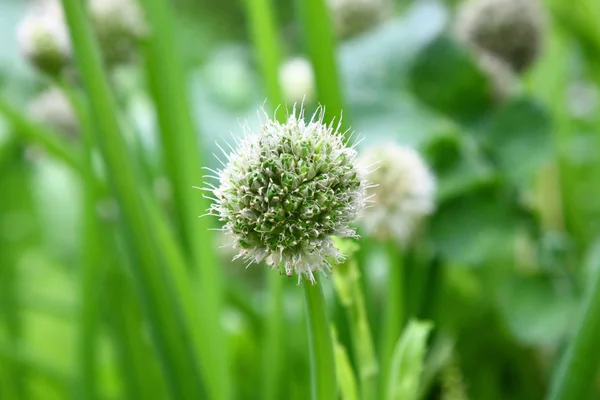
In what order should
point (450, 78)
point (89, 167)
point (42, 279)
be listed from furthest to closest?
point (42, 279), point (450, 78), point (89, 167)

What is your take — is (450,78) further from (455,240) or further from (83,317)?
(83,317)

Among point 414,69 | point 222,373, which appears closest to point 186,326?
point 222,373

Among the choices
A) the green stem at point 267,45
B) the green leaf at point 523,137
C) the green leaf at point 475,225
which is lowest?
the green leaf at point 475,225

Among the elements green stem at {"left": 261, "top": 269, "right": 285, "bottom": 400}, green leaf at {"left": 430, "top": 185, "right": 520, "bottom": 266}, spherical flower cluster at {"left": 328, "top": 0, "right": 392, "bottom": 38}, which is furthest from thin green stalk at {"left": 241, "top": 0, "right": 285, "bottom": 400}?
spherical flower cluster at {"left": 328, "top": 0, "right": 392, "bottom": 38}

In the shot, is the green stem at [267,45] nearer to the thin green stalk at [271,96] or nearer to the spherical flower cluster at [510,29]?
the thin green stalk at [271,96]

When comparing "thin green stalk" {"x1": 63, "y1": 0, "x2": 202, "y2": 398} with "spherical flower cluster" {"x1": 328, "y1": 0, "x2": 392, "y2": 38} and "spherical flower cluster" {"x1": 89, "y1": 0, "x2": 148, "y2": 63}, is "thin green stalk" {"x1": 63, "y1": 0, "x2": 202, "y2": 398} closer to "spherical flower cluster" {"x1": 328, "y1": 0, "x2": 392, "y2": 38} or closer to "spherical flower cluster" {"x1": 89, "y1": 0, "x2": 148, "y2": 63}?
"spherical flower cluster" {"x1": 89, "y1": 0, "x2": 148, "y2": 63}

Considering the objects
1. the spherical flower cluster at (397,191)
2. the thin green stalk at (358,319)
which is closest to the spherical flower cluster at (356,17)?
the spherical flower cluster at (397,191)
